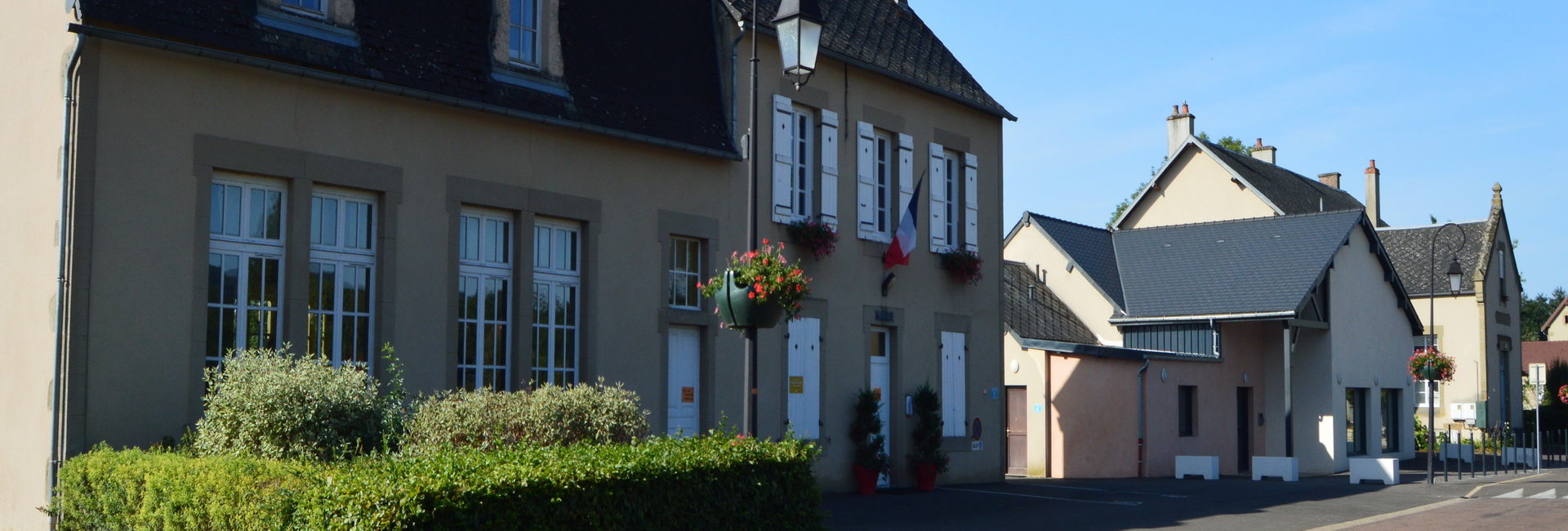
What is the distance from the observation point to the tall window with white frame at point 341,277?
1162 cm

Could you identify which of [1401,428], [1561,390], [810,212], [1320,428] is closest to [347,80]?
[810,212]

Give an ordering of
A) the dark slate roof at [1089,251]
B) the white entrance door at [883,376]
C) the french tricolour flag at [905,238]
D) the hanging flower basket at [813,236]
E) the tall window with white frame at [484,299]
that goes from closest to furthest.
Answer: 1. the tall window with white frame at [484,299]
2. the hanging flower basket at [813,236]
3. the french tricolour flag at [905,238]
4. the white entrance door at [883,376]
5. the dark slate roof at [1089,251]

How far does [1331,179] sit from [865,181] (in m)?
30.1

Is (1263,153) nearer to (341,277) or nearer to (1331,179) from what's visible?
(1331,179)

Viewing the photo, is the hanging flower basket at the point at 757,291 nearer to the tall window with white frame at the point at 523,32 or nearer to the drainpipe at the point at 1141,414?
the tall window with white frame at the point at 523,32

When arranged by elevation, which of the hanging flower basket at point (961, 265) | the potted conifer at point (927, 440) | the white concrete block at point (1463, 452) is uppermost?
the hanging flower basket at point (961, 265)

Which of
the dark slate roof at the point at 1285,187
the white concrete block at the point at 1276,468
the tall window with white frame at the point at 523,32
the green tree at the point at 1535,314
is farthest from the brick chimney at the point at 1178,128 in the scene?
the green tree at the point at 1535,314

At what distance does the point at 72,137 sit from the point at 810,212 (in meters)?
8.65

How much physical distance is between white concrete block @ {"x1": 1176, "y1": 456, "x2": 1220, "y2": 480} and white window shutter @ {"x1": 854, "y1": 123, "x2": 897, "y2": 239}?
29.9 feet

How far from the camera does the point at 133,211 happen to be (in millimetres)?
10289

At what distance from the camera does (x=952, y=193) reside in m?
19.0

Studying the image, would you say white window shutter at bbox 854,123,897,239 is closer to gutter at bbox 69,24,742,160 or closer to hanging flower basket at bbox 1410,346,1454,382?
gutter at bbox 69,24,742,160

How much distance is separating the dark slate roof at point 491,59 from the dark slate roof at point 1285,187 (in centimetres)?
2132

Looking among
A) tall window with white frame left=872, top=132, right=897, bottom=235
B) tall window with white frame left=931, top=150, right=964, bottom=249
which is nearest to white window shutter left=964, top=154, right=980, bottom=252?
tall window with white frame left=931, top=150, right=964, bottom=249
